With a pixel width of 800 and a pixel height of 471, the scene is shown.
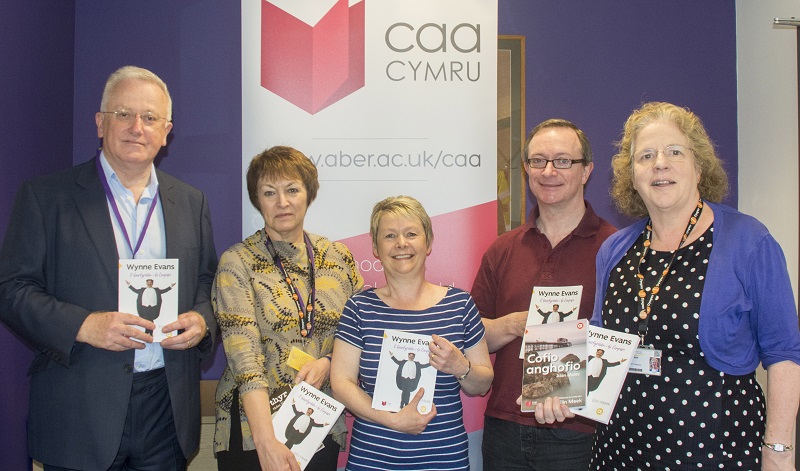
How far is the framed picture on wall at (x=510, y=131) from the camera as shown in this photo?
13.6ft

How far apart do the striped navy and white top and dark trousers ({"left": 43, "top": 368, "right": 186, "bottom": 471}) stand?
0.71 m

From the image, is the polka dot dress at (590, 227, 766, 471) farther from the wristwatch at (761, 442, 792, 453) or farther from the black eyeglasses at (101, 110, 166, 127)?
the black eyeglasses at (101, 110, 166, 127)

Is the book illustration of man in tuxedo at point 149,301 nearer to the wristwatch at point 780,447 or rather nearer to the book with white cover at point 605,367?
the book with white cover at point 605,367

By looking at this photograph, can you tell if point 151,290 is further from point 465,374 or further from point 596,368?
point 596,368

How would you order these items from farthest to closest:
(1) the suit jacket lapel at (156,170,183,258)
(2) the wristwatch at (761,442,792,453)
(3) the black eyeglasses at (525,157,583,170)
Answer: (3) the black eyeglasses at (525,157,583,170) < (1) the suit jacket lapel at (156,170,183,258) < (2) the wristwatch at (761,442,792,453)

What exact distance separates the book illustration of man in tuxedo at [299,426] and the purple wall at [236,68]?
1732 millimetres

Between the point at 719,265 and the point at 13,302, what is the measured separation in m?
2.45

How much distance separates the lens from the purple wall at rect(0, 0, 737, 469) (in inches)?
160

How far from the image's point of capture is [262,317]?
257 cm

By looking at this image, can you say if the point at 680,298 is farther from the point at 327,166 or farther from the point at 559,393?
the point at 327,166

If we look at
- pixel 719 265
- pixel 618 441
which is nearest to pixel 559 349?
pixel 618 441

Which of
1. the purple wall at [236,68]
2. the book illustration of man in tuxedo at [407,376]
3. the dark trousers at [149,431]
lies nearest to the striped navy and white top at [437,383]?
the book illustration of man in tuxedo at [407,376]

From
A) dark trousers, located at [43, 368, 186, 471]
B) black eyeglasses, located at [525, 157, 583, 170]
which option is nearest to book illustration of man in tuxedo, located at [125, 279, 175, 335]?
dark trousers, located at [43, 368, 186, 471]

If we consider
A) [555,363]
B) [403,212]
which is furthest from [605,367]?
[403,212]
